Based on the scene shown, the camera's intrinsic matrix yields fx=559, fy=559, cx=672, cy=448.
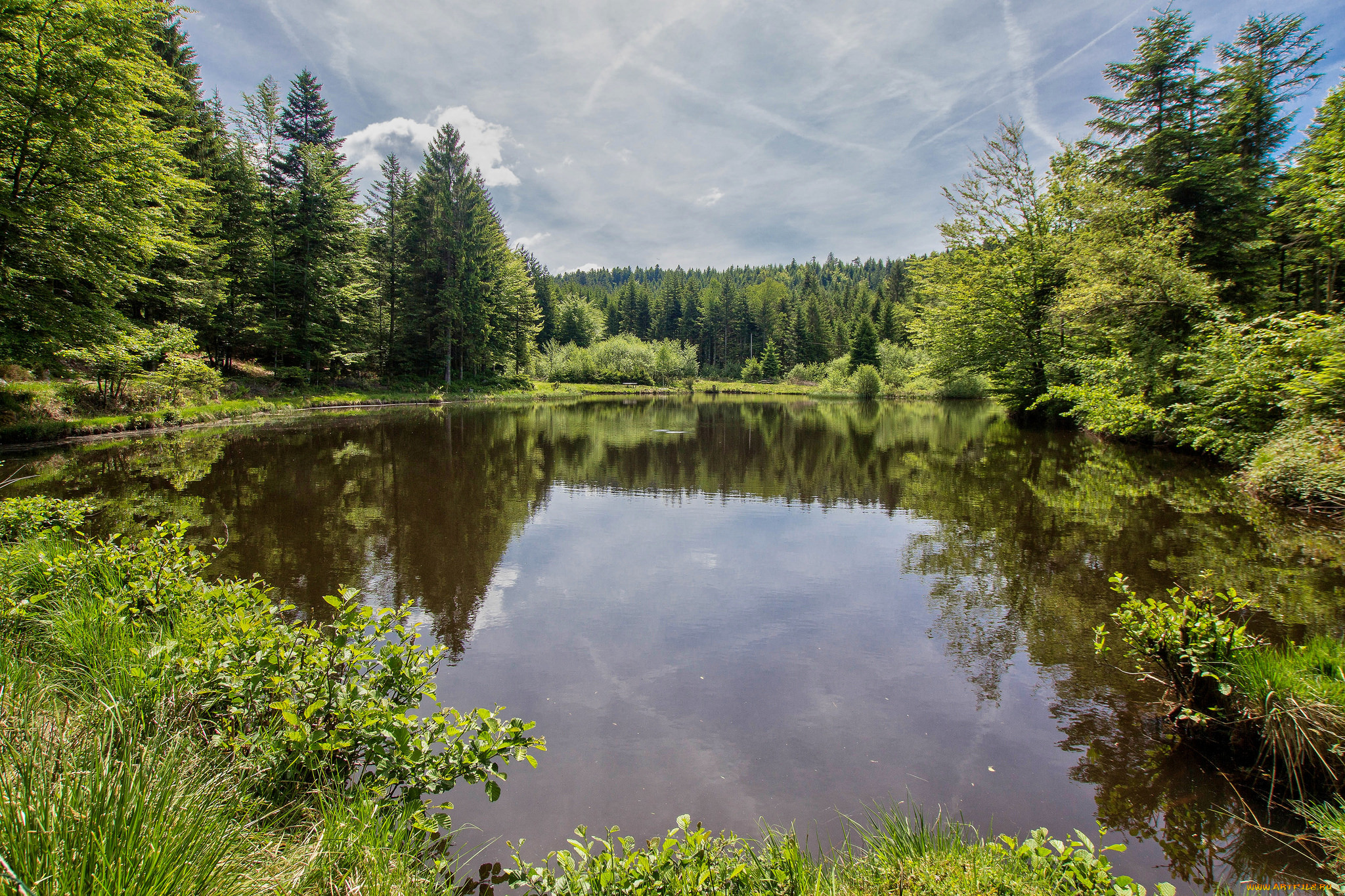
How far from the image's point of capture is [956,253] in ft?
88.6

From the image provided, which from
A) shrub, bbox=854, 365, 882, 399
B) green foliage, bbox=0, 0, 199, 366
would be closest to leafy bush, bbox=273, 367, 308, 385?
green foliage, bbox=0, 0, 199, 366

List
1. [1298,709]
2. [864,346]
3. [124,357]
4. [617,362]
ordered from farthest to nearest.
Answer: [617,362] < [864,346] < [124,357] < [1298,709]

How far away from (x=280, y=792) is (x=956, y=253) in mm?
30971

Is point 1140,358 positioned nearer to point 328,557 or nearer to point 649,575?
point 649,575

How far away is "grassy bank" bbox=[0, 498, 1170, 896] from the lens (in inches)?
63.8

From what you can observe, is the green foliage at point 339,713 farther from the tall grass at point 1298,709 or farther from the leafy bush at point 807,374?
the leafy bush at point 807,374

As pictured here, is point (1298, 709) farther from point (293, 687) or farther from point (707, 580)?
point (293, 687)

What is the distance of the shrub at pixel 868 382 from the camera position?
50.8 meters

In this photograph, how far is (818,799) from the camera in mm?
3209

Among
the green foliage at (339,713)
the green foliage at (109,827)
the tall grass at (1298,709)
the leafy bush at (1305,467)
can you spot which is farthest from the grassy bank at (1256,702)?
the leafy bush at (1305,467)

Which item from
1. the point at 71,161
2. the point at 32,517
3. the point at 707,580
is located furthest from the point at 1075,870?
the point at 71,161

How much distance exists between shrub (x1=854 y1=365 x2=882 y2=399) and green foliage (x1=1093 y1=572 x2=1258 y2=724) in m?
49.6

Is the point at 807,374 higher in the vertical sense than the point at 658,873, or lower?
higher

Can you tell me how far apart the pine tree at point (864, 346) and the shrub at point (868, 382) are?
8.26m
